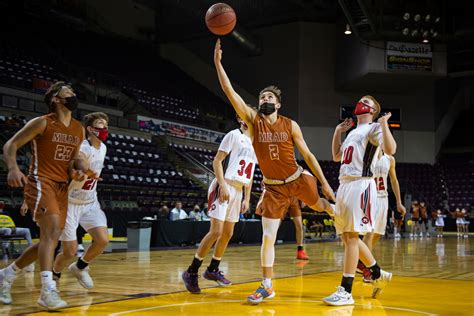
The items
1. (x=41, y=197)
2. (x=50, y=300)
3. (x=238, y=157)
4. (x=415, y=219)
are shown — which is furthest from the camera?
(x=415, y=219)

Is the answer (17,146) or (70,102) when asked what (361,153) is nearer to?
(70,102)

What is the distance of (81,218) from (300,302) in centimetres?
244

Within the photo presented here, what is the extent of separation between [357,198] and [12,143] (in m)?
3.05

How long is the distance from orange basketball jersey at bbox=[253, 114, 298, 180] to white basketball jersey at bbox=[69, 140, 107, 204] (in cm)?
172

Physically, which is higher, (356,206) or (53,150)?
(53,150)

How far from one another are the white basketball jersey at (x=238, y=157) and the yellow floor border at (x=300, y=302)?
1.23 meters

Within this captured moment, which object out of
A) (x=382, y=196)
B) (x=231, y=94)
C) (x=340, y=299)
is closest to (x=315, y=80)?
(x=382, y=196)

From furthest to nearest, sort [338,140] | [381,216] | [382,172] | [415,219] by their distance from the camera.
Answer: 1. [415,219]
2. [382,172]
3. [381,216]
4. [338,140]

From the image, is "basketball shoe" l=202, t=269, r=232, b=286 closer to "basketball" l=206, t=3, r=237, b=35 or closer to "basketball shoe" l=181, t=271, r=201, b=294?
"basketball shoe" l=181, t=271, r=201, b=294

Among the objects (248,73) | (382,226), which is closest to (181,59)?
(248,73)

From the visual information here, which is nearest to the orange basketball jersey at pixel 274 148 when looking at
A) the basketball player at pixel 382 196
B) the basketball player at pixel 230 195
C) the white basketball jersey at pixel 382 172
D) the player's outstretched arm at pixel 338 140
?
the player's outstretched arm at pixel 338 140

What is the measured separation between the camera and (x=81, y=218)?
19.4 ft

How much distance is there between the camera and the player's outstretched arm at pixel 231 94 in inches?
199

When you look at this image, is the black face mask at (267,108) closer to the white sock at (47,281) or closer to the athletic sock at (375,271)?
the athletic sock at (375,271)
